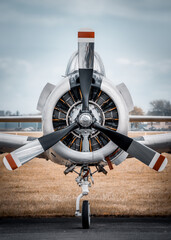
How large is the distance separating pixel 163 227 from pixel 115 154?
5.13 ft

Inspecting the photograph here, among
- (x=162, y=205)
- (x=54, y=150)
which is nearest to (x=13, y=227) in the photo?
(x=54, y=150)

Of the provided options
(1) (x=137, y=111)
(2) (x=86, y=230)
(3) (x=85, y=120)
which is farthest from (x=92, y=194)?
(1) (x=137, y=111)

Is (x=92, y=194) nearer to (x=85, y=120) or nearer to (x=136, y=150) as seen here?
(x=136, y=150)

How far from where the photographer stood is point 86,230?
6410 mm

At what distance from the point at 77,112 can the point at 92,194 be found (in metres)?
4.77

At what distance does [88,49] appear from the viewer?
6391 mm

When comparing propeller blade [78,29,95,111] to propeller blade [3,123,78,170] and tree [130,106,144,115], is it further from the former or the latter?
tree [130,106,144,115]

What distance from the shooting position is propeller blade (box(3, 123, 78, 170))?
19.9ft

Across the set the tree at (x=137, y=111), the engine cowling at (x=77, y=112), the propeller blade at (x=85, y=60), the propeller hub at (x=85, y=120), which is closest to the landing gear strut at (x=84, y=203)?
the engine cowling at (x=77, y=112)

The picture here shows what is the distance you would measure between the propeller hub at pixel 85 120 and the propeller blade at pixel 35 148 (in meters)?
0.14

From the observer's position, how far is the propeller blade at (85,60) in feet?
20.7

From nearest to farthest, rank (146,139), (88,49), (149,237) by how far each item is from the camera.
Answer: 1. (149,237)
2. (88,49)
3. (146,139)

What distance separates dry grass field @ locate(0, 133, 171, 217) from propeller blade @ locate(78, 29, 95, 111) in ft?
9.97

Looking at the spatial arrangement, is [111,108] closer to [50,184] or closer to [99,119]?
[99,119]
